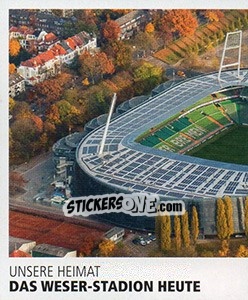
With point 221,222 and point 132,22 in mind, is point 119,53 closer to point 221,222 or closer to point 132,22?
point 132,22

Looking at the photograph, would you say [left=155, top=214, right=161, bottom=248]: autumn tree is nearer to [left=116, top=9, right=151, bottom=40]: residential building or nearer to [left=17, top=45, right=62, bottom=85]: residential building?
[left=17, top=45, right=62, bottom=85]: residential building

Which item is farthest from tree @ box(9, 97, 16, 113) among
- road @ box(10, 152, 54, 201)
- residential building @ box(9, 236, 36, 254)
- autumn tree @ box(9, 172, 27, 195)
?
residential building @ box(9, 236, 36, 254)

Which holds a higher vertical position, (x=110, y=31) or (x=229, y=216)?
(x=110, y=31)

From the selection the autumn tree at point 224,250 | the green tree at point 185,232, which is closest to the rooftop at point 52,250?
the green tree at point 185,232

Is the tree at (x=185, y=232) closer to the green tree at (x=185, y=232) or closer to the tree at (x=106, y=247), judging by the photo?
the green tree at (x=185, y=232)

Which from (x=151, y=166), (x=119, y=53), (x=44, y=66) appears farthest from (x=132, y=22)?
(x=151, y=166)
